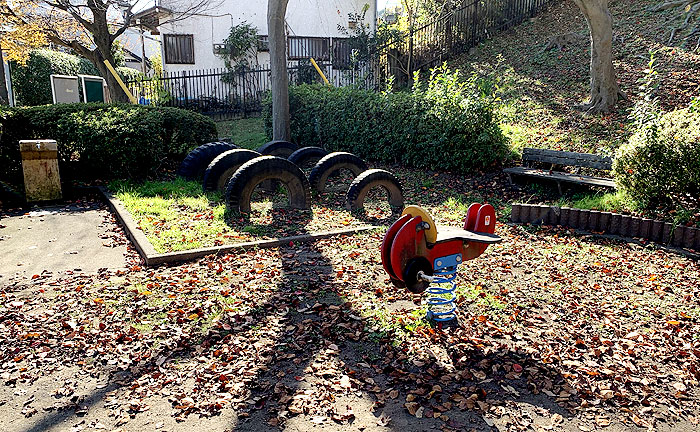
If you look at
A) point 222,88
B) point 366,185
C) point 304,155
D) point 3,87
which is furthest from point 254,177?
point 222,88

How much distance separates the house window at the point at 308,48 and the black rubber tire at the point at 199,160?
12.9 m

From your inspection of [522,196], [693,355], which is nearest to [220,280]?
[693,355]

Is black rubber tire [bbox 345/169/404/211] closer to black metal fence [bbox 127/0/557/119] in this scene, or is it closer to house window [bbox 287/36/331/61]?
black metal fence [bbox 127/0/557/119]

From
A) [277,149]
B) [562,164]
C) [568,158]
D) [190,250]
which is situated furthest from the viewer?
[277,149]

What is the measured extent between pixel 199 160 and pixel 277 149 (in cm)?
161

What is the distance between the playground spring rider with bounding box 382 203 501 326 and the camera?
3.91 metres

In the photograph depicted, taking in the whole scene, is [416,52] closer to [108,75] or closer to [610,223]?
[108,75]

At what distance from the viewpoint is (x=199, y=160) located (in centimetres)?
1032

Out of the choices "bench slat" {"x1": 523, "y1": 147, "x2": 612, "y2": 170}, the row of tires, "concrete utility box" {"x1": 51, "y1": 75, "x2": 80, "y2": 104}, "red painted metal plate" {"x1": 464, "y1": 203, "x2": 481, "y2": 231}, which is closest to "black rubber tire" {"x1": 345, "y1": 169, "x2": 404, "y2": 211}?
the row of tires

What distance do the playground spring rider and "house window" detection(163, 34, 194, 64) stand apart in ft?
67.8

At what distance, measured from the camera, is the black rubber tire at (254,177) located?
7.62 m

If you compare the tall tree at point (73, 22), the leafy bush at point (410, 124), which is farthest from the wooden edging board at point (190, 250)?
the tall tree at point (73, 22)

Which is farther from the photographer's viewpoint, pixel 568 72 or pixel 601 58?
pixel 568 72

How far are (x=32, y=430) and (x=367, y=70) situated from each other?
17.0 meters
